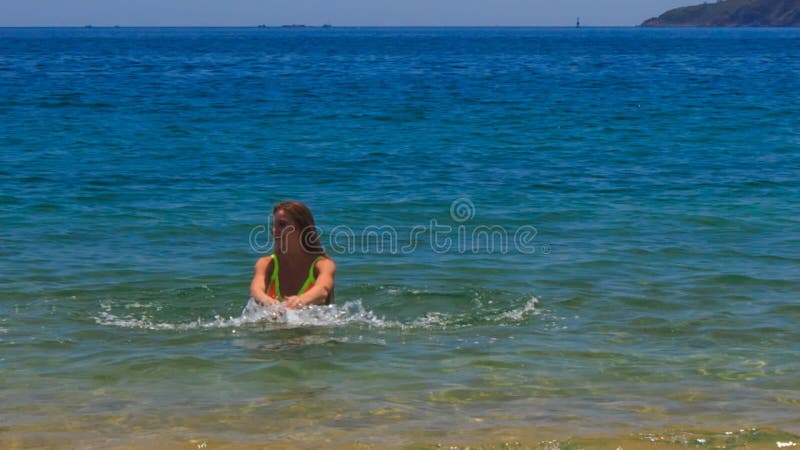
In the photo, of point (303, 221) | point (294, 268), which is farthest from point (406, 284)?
point (303, 221)

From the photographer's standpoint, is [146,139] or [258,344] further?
[146,139]

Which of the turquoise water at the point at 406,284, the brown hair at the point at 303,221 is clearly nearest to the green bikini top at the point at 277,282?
the brown hair at the point at 303,221

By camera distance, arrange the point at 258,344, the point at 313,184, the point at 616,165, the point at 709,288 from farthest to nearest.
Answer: the point at 616,165, the point at 313,184, the point at 709,288, the point at 258,344

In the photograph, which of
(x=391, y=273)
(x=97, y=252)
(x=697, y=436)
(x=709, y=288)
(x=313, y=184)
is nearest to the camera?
(x=697, y=436)

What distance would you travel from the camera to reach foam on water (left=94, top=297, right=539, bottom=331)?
884 centimetres

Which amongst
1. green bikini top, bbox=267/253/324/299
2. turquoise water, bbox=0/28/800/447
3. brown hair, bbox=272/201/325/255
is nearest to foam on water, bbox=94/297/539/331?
turquoise water, bbox=0/28/800/447

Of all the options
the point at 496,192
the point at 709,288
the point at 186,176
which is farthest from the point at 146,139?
the point at 709,288

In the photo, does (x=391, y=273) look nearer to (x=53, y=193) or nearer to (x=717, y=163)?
(x=53, y=193)

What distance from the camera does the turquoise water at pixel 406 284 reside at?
6.87 meters

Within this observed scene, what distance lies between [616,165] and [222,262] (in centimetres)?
995

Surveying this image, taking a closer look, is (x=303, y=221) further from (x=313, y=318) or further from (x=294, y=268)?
(x=313, y=318)

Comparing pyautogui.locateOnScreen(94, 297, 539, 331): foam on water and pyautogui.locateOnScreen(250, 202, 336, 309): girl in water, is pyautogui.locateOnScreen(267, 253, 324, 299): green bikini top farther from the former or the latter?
pyautogui.locateOnScreen(94, 297, 539, 331): foam on water

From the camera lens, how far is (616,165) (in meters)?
19.7

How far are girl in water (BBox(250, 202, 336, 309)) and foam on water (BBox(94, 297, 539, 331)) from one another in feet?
0.27
